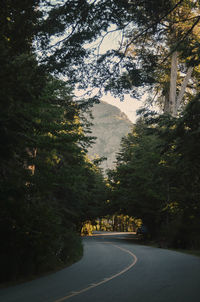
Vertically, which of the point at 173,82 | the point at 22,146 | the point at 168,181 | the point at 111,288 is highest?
the point at 173,82

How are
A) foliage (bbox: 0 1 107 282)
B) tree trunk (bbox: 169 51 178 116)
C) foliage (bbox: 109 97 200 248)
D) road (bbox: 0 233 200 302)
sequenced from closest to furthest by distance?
road (bbox: 0 233 200 302)
foliage (bbox: 0 1 107 282)
foliage (bbox: 109 97 200 248)
tree trunk (bbox: 169 51 178 116)

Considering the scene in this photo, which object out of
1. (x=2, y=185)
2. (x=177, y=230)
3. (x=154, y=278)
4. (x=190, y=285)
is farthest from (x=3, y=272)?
(x=177, y=230)

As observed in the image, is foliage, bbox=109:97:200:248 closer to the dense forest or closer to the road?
Answer: the dense forest

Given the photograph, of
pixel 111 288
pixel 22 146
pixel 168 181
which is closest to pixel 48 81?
pixel 22 146

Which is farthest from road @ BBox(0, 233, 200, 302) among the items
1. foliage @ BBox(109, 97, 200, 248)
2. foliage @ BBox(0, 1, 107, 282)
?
foliage @ BBox(109, 97, 200, 248)

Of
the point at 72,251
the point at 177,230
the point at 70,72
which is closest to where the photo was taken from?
the point at 70,72

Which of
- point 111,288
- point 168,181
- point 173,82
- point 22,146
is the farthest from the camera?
point 173,82

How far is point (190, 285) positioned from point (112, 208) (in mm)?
41384

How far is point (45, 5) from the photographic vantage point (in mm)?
11219

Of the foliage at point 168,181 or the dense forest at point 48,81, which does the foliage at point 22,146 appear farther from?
the foliage at point 168,181

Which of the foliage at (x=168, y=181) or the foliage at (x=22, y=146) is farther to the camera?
the foliage at (x=168, y=181)

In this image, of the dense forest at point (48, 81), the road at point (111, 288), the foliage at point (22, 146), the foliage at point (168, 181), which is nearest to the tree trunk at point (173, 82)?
the foliage at point (168, 181)

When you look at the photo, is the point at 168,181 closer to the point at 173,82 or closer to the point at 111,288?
the point at 173,82

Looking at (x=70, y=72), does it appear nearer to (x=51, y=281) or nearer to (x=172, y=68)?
(x=51, y=281)
